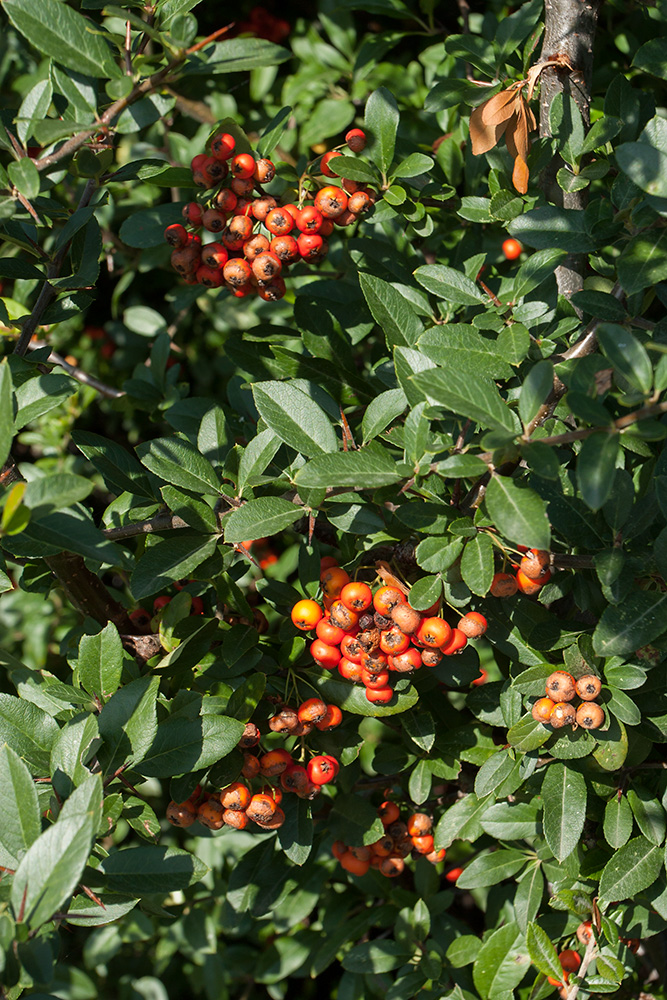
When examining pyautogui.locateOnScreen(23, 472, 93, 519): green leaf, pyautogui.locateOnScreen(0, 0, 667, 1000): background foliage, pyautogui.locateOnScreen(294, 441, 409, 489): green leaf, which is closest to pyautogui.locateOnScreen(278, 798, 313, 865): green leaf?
pyautogui.locateOnScreen(0, 0, 667, 1000): background foliage

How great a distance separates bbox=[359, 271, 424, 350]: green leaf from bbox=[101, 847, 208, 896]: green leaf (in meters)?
1.09

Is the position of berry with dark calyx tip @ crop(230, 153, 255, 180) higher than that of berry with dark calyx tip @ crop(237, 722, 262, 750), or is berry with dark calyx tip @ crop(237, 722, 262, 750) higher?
berry with dark calyx tip @ crop(230, 153, 255, 180)

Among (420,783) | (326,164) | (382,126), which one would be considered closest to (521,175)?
(382,126)

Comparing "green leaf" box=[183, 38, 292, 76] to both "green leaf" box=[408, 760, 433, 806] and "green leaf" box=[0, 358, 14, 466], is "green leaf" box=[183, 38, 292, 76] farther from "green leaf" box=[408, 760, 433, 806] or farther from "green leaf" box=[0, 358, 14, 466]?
"green leaf" box=[408, 760, 433, 806]

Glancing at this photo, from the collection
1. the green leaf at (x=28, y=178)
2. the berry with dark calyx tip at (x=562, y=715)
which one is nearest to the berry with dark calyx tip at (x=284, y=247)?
the green leaf at (x=28, y=178)

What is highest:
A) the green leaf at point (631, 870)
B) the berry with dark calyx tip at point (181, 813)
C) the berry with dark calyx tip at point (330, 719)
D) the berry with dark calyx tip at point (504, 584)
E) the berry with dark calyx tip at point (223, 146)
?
the berry with dark calyx tip at point (223, 146)

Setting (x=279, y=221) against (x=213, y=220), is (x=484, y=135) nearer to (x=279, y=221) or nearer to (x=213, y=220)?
(x=279, y=221)

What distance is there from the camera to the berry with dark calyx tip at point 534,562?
1430mm

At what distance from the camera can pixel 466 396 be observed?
1253mm

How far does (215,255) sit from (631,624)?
126 centimetres

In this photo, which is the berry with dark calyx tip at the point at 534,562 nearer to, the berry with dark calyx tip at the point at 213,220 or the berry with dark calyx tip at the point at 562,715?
the berry with dark calyx tip at the point at 562,715

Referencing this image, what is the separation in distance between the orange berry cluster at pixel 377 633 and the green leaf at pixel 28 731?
545 mm

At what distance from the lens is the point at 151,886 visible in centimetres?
145

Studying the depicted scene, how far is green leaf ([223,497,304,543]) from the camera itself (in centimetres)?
144
